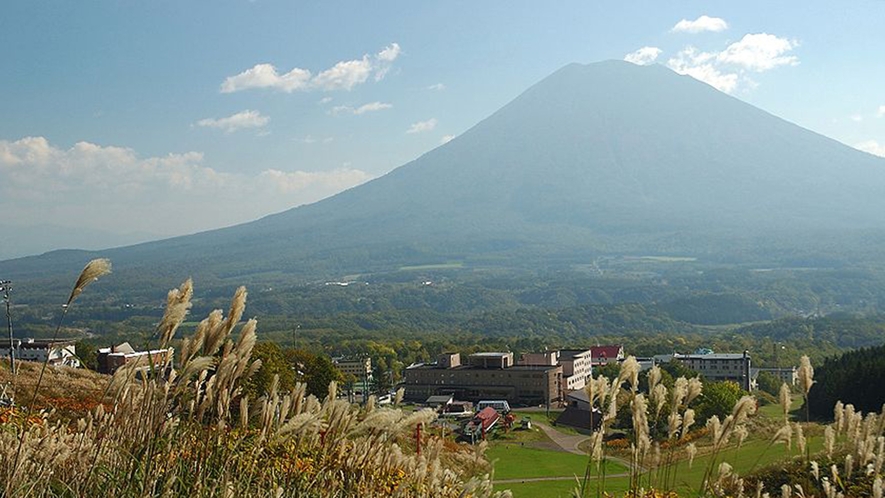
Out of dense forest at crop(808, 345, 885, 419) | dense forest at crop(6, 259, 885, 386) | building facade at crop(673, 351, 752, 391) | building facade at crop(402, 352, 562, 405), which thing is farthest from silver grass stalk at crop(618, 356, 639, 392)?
dense forest at crop(6, 259, 885, 386)

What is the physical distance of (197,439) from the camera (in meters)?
3.42

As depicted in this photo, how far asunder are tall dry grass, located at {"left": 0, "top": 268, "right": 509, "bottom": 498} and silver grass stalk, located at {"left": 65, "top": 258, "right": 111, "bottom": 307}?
0.02 meters

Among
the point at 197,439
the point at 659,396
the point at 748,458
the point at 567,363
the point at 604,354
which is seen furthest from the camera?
the point at 604,354

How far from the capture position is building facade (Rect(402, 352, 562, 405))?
4938 centimetres

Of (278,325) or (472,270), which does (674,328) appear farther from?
(472,270)

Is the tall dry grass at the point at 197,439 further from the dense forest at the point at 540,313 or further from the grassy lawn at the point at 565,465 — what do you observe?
the dense forest at the point at 540,313

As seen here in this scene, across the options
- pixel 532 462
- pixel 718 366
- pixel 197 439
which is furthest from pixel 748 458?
→ pixel 718 366

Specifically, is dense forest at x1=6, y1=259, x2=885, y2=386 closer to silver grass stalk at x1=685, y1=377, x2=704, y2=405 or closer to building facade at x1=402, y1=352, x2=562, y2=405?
building facade at x1=402, y1=352, x2=562, y2=405

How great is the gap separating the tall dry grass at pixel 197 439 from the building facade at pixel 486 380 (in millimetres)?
44058

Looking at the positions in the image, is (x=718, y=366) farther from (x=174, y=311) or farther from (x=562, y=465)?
(x=174, y=311)

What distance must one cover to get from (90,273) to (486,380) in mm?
49326

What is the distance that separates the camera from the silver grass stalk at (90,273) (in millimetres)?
2727

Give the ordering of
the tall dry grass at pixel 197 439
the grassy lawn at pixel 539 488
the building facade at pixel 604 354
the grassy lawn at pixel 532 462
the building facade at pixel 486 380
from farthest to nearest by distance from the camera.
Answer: the building facade at pixel 604 354
the building facade at pixel 486 380
the grassy lawn at pixel 532 462
the grassy lawn at pixel 539 488
the tall dry grass at pixel 197 439

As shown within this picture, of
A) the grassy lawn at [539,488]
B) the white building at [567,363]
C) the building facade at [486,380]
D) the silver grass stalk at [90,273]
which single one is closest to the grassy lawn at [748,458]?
the grassy lawn at [539,488]
